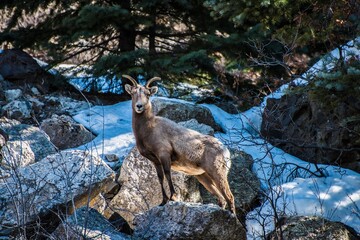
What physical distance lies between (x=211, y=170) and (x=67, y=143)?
4.05 meters

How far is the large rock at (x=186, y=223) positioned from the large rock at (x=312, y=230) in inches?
19.9

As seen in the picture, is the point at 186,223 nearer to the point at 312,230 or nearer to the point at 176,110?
the point at 312,230

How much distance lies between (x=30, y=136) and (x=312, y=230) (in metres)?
5.17

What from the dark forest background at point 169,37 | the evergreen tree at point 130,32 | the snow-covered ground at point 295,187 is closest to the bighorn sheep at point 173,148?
the snow-covered ground at point 295,187

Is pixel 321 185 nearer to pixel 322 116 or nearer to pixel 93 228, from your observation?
pixel 322 116

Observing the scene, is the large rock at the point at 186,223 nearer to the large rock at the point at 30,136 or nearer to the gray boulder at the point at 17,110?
the large rock at the point at 30,136

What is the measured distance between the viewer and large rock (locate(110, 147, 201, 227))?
9273 mm

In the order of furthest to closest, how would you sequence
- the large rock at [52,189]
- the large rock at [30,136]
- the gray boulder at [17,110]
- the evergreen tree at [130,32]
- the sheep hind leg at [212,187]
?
the evergreen tree at [130,32], the gray boulder at [17,110], the large rock at [30,136], the sheep hind leg at [212,187], the large rock at [52,189]

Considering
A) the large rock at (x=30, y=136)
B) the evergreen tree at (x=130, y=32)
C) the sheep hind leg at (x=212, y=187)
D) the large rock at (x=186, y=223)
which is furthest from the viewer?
the evergreen tree at (x=130, y=32)

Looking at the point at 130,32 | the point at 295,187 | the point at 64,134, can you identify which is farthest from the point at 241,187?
the point at 130,32

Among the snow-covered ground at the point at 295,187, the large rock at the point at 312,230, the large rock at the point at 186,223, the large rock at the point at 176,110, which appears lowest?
the large rock at the point at 186,223

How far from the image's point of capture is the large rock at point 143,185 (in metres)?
9.27

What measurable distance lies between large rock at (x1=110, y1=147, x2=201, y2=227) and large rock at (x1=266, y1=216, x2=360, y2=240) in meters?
2.20

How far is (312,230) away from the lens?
7.36 metres
